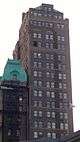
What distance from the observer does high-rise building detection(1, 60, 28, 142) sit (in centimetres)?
18862

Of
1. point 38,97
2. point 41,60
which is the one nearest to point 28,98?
point 38,97

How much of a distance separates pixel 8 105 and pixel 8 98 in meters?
3.38

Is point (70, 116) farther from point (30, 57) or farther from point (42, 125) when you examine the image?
point (30, 57)

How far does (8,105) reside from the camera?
19475 centimetres

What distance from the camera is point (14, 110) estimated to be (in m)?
194

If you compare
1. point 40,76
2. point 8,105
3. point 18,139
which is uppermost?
point 40,76

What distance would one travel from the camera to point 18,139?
187m

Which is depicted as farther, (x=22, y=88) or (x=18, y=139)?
(x=22, y=88)

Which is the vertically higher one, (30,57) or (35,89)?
(30,57)

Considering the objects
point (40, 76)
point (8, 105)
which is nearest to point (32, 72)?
point (40, 76)

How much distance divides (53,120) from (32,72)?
2123 centimetres

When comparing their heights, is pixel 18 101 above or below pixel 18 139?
above

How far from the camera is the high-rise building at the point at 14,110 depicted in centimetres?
18862

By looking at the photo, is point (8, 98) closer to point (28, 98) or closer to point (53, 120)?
point (28, 98)
